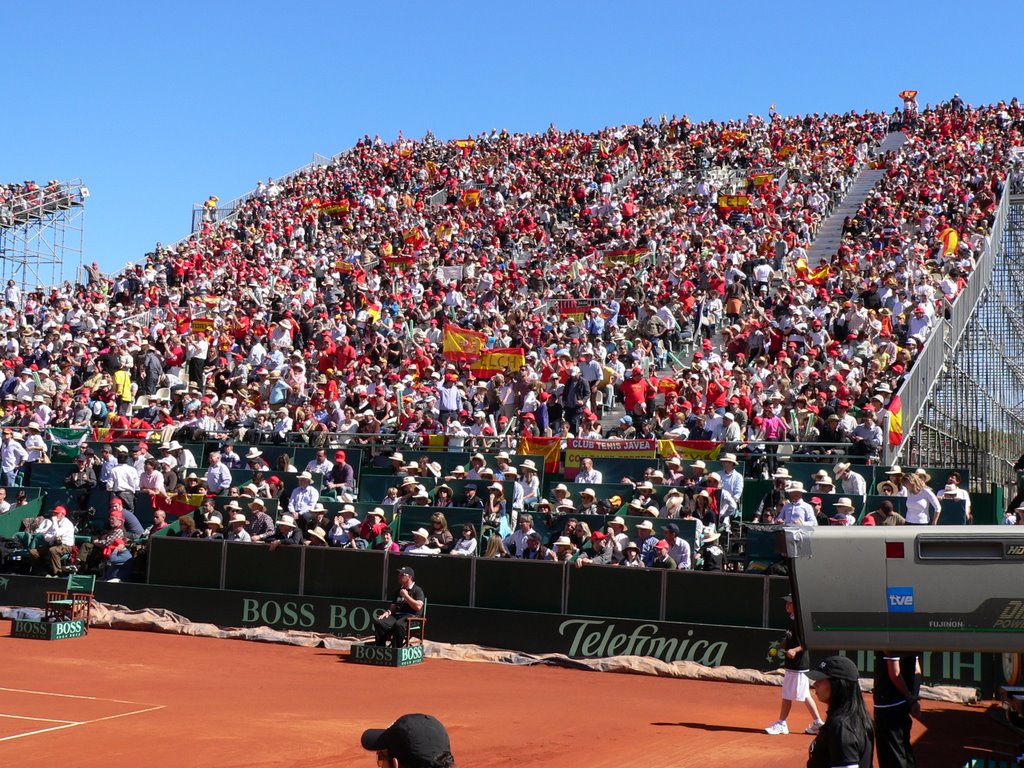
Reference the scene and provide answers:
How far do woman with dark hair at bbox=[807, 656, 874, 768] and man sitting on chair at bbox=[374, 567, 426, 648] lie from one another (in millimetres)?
10396

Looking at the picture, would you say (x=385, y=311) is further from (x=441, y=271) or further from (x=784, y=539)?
(x=784, y=539)

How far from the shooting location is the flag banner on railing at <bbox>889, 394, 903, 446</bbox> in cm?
1939

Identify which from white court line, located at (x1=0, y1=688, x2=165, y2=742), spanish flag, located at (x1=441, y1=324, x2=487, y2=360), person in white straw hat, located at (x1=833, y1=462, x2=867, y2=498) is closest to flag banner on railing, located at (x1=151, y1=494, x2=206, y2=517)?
white court line, located at (x1=0, y1=688, x2=165, y2=742)

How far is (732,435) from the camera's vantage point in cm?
2044

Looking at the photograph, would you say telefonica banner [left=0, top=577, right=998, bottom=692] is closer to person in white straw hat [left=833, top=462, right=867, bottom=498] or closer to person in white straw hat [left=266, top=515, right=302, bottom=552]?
person in white straw hat [left=266, top=515, right=302, bottom=552]

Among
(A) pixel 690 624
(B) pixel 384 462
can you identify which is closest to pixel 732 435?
(A) pixel 690 624

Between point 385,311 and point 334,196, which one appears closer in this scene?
point 385,311

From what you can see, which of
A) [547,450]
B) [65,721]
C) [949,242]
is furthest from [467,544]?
[949,242]

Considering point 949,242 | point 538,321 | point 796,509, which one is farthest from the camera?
point 538,321

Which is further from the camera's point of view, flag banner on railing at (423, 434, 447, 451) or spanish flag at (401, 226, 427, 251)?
spanish flag at (401, 226, 427, 251)

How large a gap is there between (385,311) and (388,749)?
2923 centimetres

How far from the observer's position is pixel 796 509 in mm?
17109

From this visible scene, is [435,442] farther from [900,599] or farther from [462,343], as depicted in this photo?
[900,599]

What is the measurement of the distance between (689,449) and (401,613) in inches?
234
